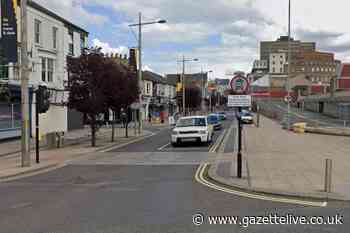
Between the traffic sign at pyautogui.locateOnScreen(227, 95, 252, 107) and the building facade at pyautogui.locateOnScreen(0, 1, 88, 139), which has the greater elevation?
the building facade at pyautogui.locateOnScreen(0, 1, 88, 139)

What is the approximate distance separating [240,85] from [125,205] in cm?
568

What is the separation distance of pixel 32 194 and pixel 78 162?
852cm

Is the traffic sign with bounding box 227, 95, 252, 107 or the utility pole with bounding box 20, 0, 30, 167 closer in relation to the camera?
the traffic sign with bounding box 227, 95, 252, 107

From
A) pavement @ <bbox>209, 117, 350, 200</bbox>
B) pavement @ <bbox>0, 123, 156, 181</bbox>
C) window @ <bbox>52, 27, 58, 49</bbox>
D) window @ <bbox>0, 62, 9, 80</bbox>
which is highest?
window @ <bbox>52, 27, 58, 49</bbox>

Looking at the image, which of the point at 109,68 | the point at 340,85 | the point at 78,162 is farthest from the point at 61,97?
the point at 340,85

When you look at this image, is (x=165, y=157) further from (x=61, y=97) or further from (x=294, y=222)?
(x=61, y=97)

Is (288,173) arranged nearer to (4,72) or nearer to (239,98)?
(239,98)

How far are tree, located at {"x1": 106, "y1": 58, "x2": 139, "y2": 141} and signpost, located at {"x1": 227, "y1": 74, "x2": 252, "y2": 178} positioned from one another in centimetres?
1511

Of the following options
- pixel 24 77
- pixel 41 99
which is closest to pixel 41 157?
pixel 41 99

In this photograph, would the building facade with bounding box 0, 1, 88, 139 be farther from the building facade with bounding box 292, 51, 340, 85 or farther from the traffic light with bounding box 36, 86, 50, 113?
the building facade with bounding box 292, 51, 340, 85

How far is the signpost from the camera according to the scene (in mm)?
13914

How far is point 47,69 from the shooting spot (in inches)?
1540

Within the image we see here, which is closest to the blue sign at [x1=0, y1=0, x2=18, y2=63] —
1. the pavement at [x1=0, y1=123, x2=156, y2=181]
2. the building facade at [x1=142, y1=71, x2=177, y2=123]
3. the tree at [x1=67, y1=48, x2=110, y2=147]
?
the pavement at [x1=0, y1=123, x2=156, y2=181]

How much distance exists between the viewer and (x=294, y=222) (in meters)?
8.34
